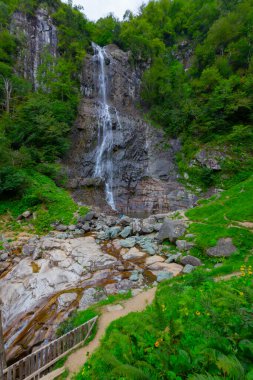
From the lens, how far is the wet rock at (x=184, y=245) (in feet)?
30.9

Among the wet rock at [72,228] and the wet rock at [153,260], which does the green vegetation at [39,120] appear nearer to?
the wet rock at [72,228]

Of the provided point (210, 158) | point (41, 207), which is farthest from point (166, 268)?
point (210, 158)

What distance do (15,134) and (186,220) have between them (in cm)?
1685

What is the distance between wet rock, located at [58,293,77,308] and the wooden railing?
6.35 ft

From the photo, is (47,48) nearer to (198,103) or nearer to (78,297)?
(198,103)

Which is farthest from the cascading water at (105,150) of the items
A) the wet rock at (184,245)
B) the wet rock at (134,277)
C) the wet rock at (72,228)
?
the wet rock at (134,277)

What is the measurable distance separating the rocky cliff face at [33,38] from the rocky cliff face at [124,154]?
236 inches

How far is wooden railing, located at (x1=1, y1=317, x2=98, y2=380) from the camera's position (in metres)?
4.53

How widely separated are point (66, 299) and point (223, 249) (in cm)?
645

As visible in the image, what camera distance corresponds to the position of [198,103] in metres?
24.2

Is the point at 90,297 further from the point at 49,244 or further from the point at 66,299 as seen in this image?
the point at 49,244

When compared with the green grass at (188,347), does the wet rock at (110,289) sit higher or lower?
lower

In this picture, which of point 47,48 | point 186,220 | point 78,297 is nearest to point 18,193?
point 78,297

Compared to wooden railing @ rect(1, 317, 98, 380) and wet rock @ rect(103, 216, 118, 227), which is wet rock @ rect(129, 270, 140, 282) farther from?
wet rock @ rect(103, 216, 118, 227)
